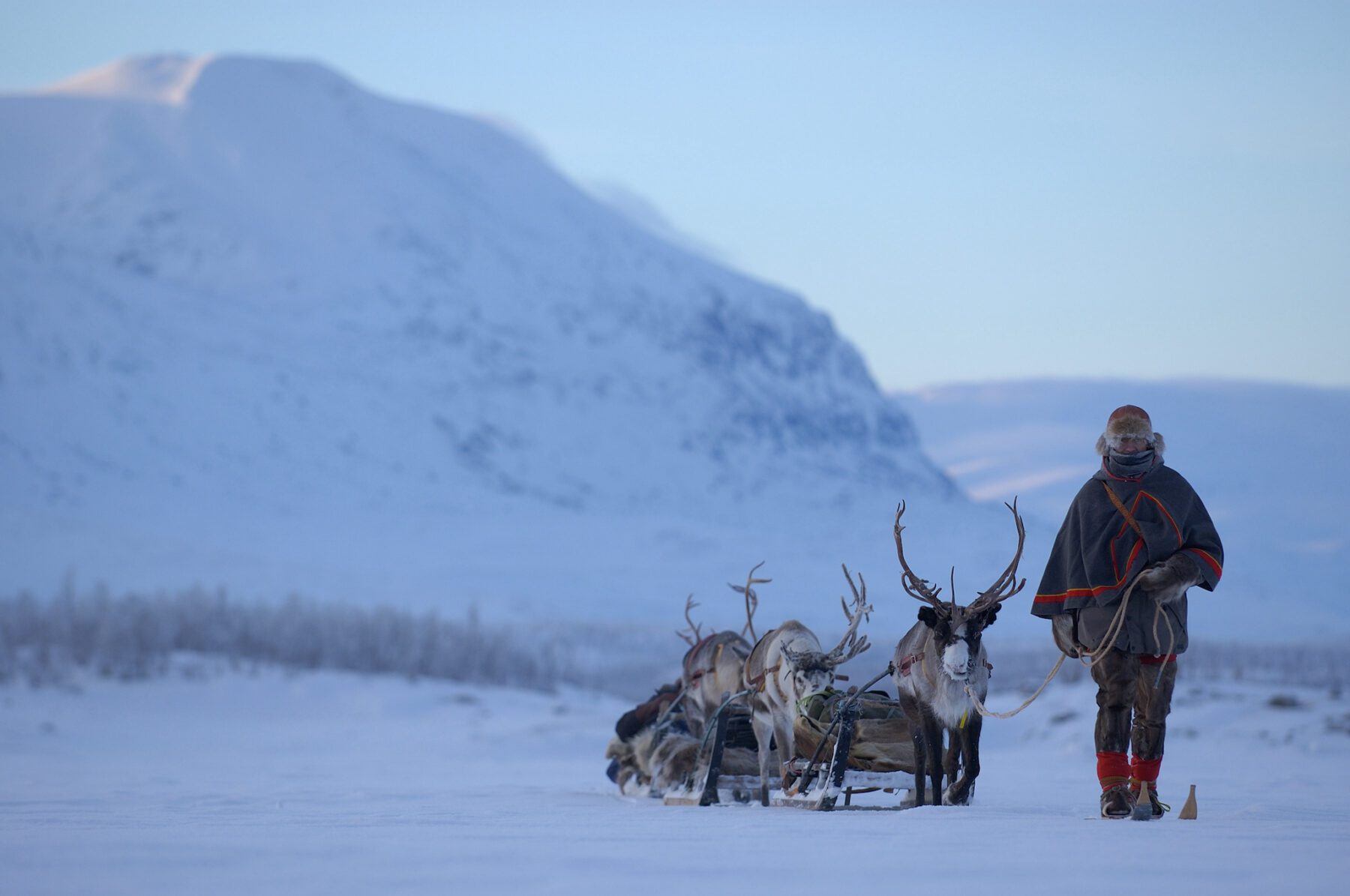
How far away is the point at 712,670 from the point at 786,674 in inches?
61.8

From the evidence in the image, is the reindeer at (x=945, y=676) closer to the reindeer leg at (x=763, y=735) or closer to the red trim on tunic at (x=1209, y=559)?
the red trim on tunic at (x=1209, y=559)

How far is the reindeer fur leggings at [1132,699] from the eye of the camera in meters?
7.83

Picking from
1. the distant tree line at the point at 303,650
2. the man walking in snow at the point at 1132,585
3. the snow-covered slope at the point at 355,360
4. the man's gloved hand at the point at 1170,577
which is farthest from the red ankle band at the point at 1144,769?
the snow-covered slope at the point at 355,360

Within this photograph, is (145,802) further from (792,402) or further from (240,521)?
(792,402)

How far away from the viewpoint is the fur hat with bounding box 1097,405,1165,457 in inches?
313

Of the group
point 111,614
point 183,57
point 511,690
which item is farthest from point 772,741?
point 183,57

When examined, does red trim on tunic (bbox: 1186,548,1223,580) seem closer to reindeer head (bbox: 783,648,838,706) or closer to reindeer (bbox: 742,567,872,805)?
reindeer (bbox: 742,567,872,805)

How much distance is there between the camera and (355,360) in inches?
4072

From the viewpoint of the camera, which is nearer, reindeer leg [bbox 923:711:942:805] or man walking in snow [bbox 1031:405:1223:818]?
man walking in snow [bbox 1031:405:1223:818]

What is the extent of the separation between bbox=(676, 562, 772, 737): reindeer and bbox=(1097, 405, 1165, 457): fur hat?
143 inches

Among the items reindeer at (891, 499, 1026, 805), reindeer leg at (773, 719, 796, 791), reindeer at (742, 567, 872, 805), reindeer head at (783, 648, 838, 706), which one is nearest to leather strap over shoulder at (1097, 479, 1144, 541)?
reindeer at (891, 499, 1026, 805)

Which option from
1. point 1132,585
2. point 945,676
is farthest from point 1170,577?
point 945,676

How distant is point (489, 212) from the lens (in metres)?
133

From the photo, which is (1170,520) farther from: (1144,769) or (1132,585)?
(1144,769)
